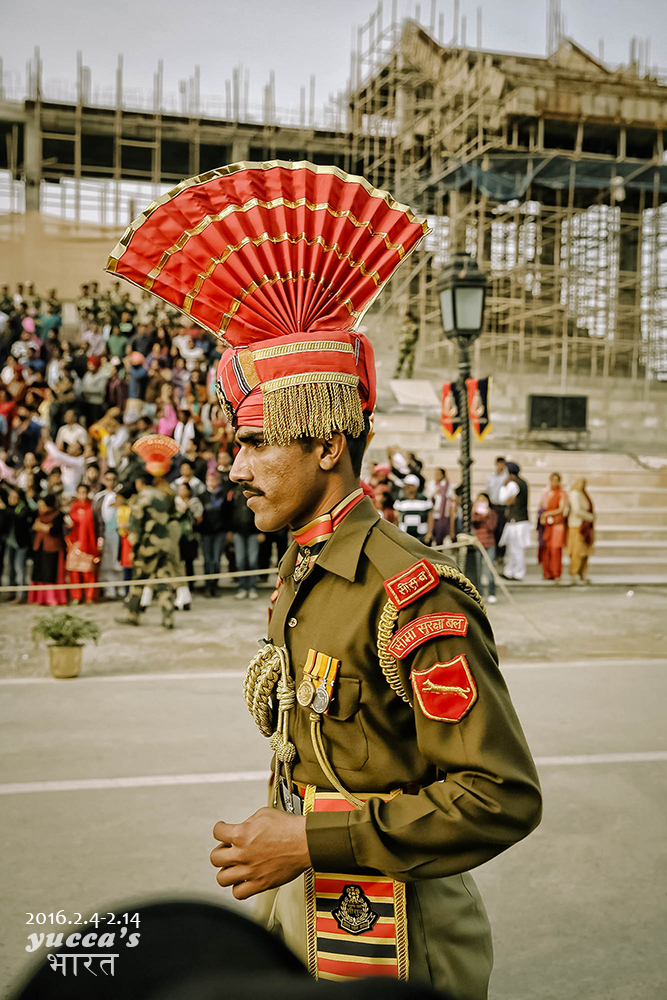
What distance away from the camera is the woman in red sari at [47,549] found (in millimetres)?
12109

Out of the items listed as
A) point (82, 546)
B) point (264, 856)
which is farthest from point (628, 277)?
point (264, 856)

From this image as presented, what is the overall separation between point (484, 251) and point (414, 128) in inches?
191

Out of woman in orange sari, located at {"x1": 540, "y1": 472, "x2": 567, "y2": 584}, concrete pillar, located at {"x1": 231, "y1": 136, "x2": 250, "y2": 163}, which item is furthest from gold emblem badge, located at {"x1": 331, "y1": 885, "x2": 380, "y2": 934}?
concrete pillar, located at {"x1": 231, "y1": 136, "x2": 250, "y2": 163}

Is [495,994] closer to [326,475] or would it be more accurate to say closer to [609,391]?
[326,475]

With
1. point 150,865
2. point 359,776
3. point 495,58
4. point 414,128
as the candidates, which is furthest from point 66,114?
point 359,776

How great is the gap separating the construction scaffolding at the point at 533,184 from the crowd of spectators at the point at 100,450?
10799mm

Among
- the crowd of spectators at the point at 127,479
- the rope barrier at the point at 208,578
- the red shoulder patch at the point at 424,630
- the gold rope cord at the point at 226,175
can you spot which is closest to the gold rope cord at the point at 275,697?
the red shoulder patch at the point at 424,630

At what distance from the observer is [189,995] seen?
1130mm

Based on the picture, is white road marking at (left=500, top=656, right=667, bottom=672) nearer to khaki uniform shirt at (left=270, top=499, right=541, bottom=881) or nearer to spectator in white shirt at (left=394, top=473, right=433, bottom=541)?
spectator in white shirt at (left=394, top=473, right=433, bottom=541)

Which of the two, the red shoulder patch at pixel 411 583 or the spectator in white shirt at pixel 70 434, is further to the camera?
the spectator in white shirt at pixel 70 434

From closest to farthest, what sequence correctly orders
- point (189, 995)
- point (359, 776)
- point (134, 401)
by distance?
1. point (189, 995)
2. point (359, 776)
3. point (134, 401)

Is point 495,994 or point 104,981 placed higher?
point 104,981

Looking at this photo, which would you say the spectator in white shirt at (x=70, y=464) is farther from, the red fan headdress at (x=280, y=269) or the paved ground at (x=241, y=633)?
the red fan headdress at (x=280, y=269)

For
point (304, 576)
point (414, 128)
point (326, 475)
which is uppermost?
point (414, 128)
